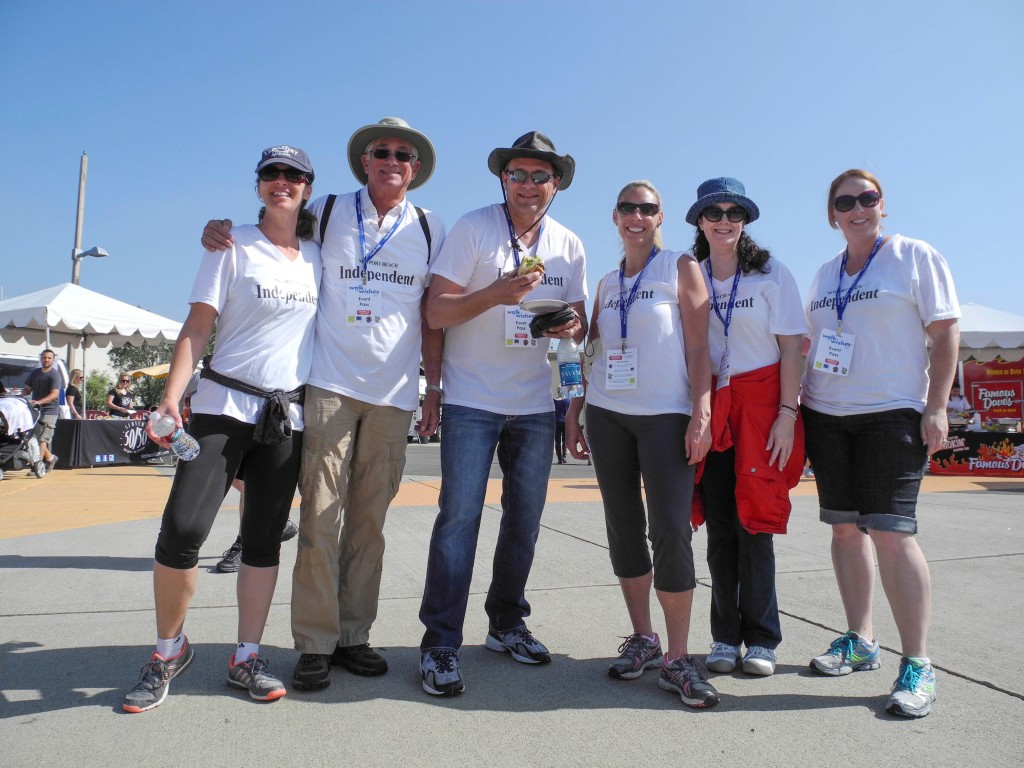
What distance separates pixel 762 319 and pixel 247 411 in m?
2.09

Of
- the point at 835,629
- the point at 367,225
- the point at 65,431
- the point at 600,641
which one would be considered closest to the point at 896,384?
the point at 835,629

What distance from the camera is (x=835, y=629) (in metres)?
3.47

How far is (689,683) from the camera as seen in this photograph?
266 cm

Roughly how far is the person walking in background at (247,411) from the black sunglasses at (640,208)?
130cm

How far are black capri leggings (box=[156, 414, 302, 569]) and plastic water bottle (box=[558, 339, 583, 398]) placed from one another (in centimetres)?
111

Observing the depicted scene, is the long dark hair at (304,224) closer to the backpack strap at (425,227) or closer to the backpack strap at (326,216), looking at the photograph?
the backpack strap at (326,216)

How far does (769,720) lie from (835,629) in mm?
1152

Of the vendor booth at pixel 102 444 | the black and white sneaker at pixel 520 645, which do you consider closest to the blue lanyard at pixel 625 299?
the black and white sneaker at pixel 520 645

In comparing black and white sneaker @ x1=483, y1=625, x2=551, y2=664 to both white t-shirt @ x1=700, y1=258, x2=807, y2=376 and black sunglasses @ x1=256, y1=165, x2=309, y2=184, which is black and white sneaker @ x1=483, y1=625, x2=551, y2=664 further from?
black sunglasses @ x1=256, y1=165, x2=309, y2=184

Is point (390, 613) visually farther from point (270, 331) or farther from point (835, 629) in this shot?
point (835, 629)

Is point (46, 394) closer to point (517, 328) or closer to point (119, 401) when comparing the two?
point (119, 401)

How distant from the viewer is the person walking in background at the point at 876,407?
2.78m

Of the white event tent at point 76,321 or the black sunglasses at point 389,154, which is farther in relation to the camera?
the white event tent at point 76,321

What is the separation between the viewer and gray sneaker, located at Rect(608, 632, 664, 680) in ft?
9.56
